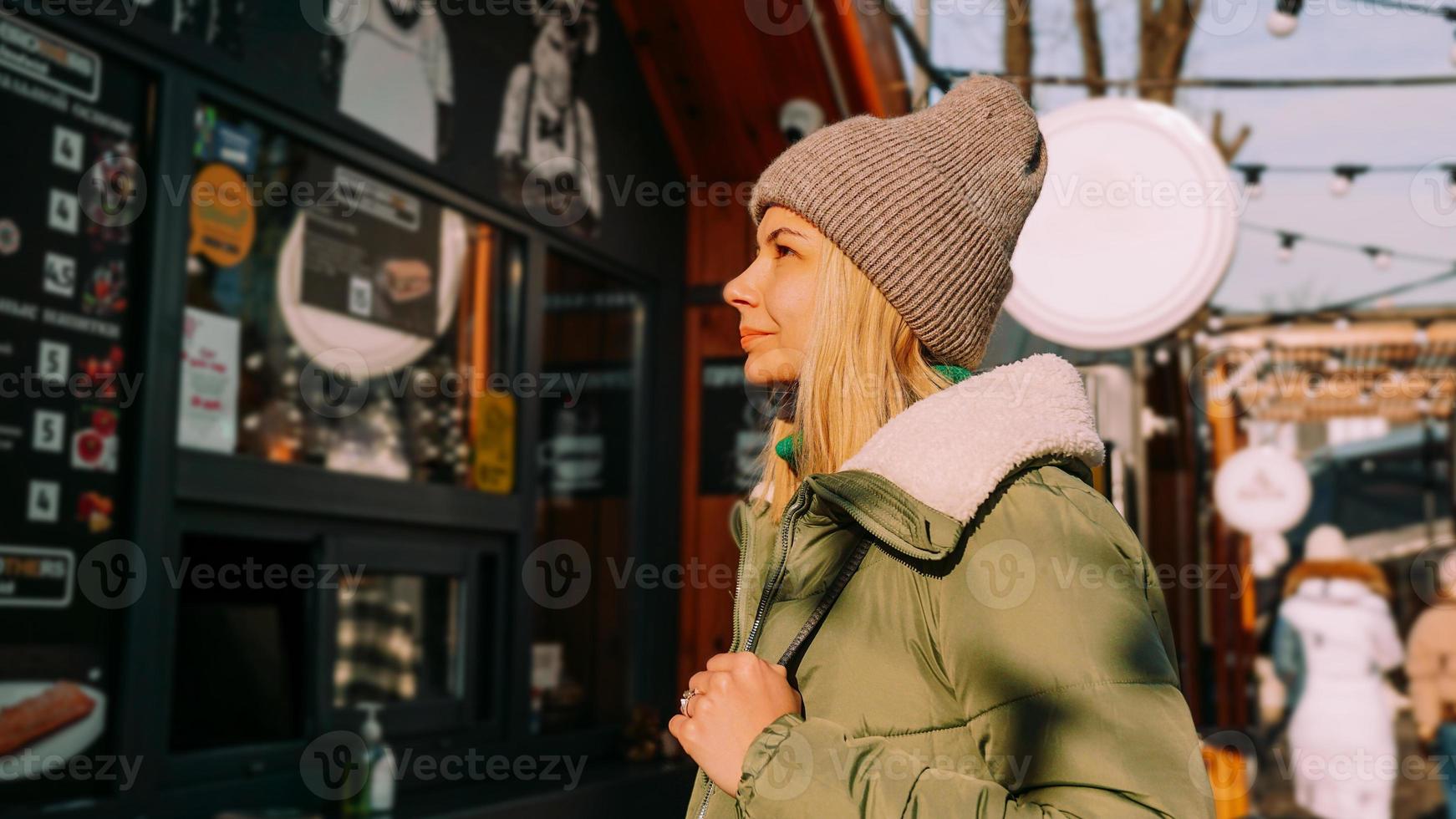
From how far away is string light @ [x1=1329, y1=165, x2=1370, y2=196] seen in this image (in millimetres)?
8070

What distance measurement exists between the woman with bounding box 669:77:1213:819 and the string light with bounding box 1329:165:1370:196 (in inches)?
291

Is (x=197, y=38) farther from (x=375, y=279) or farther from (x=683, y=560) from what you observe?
(x=683, y=560)

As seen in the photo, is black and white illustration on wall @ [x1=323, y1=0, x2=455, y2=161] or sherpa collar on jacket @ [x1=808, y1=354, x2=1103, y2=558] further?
black and white illustration on wall @ [x1=323, y1=0, x2=455, y2=161]

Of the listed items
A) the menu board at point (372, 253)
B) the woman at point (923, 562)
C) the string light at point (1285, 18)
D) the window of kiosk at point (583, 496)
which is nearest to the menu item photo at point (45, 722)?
the menu board at point (372, 253)

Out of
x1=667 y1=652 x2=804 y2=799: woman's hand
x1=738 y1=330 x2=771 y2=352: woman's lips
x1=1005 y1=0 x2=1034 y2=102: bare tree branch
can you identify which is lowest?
x1=667 y1=652 x2=804 y2=799: woman's hand

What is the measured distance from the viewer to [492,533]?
4906 millimetres

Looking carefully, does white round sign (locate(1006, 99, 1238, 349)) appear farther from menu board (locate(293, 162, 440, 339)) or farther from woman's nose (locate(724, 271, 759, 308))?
menu board (locate(293, 162, 440, 339))

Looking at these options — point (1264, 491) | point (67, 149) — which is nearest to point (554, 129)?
point (67, 149)

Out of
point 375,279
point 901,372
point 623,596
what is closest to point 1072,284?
point 901,372

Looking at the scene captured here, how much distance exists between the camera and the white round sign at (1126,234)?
3205mm

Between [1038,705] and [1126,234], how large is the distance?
239cm

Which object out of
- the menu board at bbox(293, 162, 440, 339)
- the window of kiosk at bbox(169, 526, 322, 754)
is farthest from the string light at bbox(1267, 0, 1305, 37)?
the window of kiosk at bbox(169, 526, 322, 754)

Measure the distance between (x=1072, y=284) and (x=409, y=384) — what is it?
222 cm

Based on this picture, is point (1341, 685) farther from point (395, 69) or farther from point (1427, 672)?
point (395, 69)
